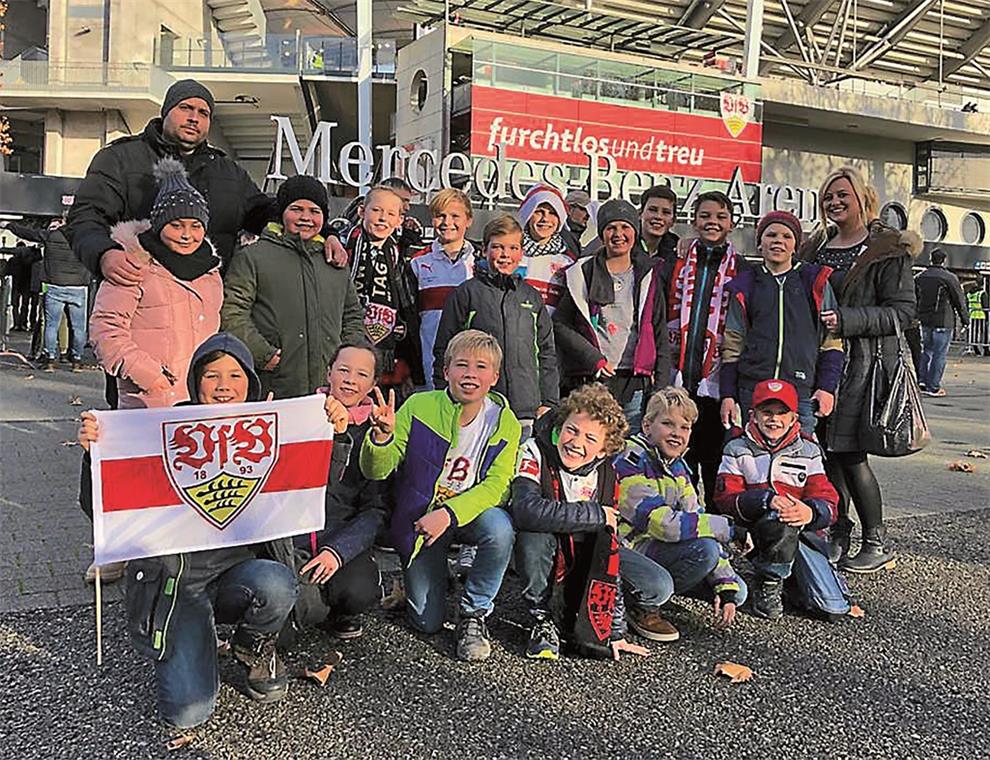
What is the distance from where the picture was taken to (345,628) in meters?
3.94

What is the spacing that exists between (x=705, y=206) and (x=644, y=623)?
2223 mm

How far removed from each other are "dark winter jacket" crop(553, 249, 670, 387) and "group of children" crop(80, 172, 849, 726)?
1 centimetres

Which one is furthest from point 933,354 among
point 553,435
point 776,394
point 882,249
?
point 553,435

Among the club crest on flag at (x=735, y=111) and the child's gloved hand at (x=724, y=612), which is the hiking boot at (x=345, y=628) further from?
the club crest on flag at (x=735, y=111)

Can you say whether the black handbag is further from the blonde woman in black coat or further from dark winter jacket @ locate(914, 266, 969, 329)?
dark winter jacket @ locate(914, 266, 969, 329)

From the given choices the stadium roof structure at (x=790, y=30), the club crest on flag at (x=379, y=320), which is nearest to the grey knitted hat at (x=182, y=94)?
the club crest on flag at (x=379, y=320)

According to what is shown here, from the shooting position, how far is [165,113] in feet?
14.3

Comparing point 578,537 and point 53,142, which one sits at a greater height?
point 53,142

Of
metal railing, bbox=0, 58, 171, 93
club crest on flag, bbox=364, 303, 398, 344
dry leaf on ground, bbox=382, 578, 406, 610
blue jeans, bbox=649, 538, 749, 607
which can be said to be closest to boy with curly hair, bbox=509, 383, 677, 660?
blue jeans, bbox=649, 538, 749, 607

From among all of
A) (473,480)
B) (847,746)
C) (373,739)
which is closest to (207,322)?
(473,480)

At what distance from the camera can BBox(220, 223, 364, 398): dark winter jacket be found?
4375 mm

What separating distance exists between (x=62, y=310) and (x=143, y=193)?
10.2m

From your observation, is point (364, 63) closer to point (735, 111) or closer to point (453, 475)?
point (735, 111)

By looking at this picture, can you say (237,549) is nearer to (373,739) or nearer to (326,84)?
(373,739)
